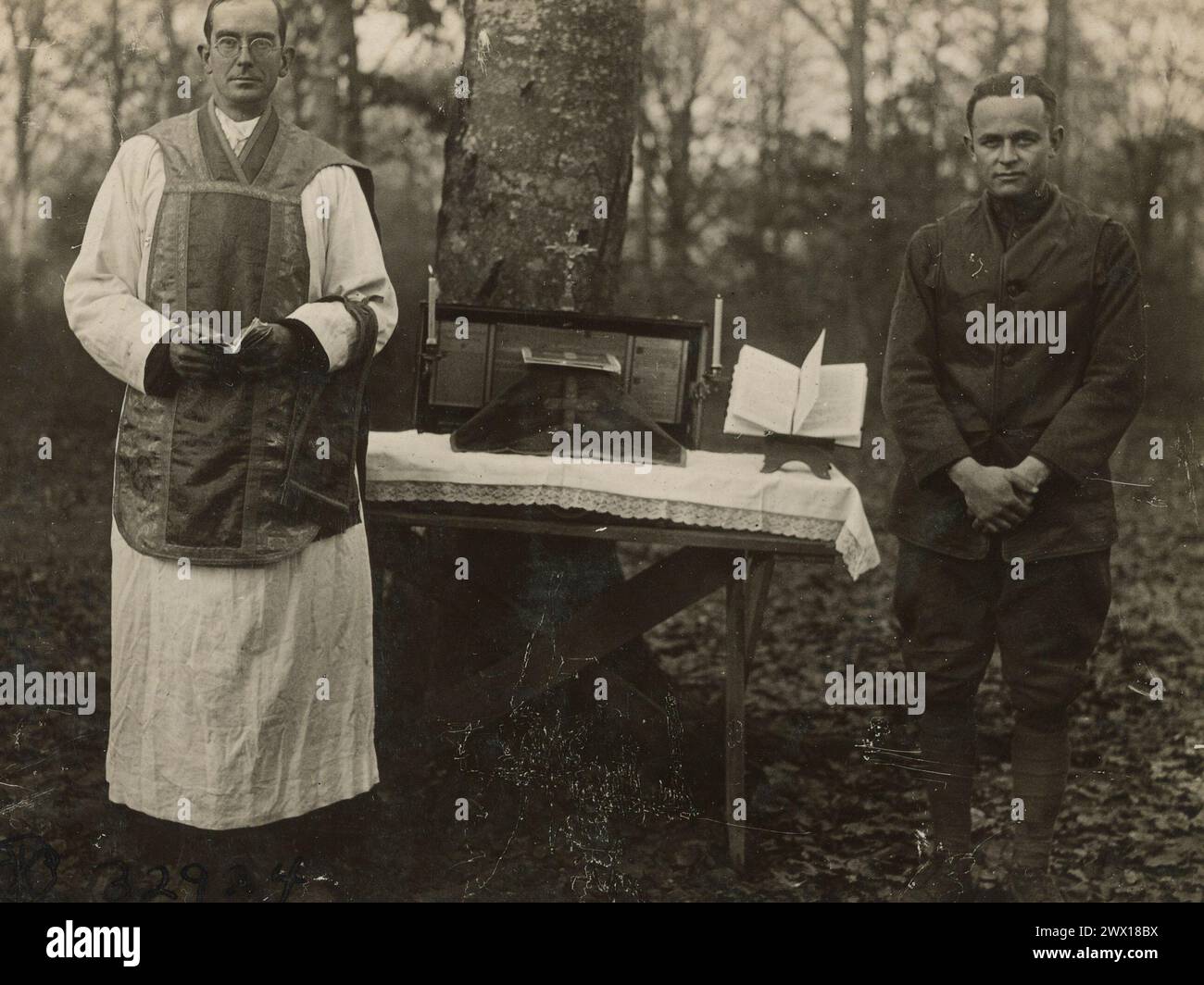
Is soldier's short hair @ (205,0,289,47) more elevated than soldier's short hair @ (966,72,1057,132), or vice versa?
soldier's short hair @ (205,0,289,47)

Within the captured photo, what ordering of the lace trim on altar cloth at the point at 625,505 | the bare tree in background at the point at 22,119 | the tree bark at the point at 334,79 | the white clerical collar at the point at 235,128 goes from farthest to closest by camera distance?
the tree bark at the point at 334,79 → the bare tree in background at the point at 22,119 → the lace trim on altar cloth at the point at 625,505 → the white clerical collar at the point at 235,128

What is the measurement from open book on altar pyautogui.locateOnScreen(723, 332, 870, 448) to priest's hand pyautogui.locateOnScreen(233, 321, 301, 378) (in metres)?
1.23

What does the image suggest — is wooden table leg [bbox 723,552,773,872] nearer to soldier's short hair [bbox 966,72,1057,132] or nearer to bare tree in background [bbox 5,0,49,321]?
soldier's short hair [bbox 966,72,1057,132]

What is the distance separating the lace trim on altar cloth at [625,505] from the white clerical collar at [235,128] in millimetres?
1010

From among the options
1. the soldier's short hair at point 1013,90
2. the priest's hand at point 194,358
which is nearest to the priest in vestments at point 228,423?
the priest's hand at point 194,358

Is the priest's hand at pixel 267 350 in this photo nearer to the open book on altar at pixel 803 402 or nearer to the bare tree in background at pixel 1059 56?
the open book on altar at pixel 803 402

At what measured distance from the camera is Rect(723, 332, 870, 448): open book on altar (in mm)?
3619

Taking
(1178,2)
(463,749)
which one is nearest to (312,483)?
(463,749)

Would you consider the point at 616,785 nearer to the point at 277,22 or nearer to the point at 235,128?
the point at 235,128

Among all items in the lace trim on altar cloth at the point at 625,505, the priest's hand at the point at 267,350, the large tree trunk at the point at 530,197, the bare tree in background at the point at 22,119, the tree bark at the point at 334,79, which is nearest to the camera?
the priest's hand at the point at 267,350

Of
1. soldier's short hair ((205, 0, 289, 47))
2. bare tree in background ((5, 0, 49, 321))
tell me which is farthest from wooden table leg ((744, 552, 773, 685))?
bare tree in background ((5, 0, 49, 321))

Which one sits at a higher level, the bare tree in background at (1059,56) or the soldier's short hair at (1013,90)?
the bare tree in background at (1059,56)

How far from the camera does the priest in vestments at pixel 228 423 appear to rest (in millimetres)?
3283

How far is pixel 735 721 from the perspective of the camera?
12.1ft
